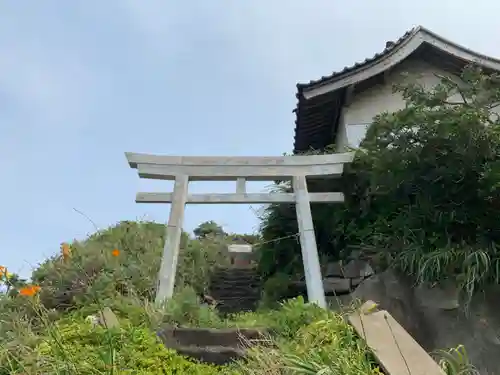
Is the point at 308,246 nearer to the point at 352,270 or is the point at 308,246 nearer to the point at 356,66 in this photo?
the point at 352,270

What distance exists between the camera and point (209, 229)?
Result: 15391mm

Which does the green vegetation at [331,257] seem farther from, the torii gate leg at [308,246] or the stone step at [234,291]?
the torii gate leg at [308,246]

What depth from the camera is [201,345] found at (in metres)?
5.57

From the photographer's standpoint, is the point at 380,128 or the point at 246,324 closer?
the point at 246,324

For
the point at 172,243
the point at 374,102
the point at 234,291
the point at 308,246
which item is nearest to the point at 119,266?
the point at 172,243

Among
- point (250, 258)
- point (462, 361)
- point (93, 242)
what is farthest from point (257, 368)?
point (250, 258)

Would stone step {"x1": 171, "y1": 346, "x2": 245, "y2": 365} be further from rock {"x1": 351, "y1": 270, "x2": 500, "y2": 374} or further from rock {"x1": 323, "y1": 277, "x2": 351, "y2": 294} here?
rock {"x1": 323, "y1": 277, "x2": 351, "y2": 294}

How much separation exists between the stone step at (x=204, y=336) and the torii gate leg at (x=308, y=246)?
4.68 ft

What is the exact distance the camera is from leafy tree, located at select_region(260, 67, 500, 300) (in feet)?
20.2

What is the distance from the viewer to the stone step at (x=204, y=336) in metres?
5.50

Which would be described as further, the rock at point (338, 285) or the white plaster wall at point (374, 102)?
the white plaster wall at point (374, 102)

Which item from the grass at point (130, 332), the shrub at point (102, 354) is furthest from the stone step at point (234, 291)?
the shrub at point (102, 354)

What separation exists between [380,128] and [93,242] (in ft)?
17.8

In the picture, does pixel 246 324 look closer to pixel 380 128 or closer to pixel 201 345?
Answer: pixel 201 345
